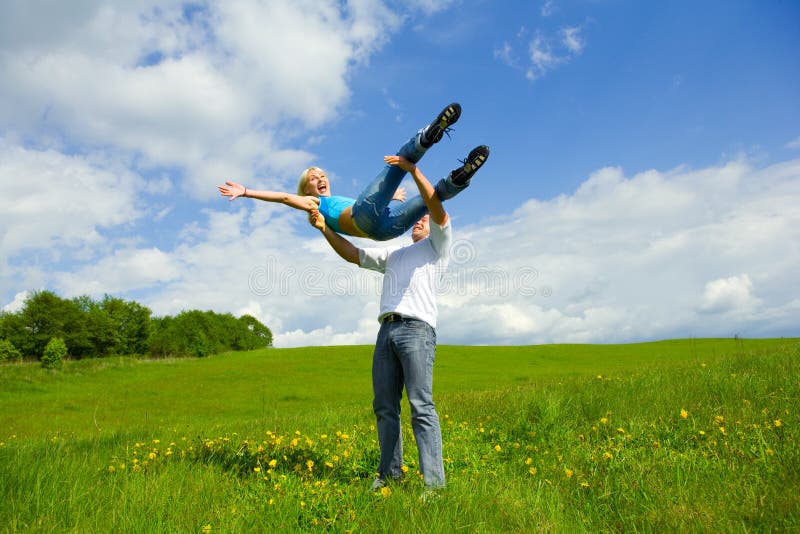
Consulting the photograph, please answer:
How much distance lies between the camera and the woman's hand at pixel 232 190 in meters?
5.34

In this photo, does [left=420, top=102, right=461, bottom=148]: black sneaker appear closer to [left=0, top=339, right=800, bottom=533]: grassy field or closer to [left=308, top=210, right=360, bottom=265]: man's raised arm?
[left=308, top=210, right=360, bottom=265]: man's raised arm

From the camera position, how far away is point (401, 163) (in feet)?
15.8

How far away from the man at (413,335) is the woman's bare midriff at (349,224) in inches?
10.6

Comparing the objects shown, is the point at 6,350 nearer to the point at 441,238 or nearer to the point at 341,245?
the point at 341,245

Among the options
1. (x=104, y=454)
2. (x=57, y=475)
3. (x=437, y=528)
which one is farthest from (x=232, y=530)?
(x=104, y=454)

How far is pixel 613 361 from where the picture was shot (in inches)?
1516

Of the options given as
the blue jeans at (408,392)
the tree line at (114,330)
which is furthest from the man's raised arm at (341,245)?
the tree line at (114,330)

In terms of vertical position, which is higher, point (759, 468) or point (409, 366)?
point (409, 366)

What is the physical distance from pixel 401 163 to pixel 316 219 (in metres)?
1.15

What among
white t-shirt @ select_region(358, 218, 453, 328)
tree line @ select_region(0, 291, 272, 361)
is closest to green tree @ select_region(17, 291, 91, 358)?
tree line @ select_region(0, 291, 272, 361)

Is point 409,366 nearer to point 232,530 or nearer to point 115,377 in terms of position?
point 232,530

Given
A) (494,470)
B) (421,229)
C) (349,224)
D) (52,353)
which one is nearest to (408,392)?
(494,470)

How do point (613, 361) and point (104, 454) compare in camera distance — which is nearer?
point (104, 454)

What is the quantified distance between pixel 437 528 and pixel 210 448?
3.82m
